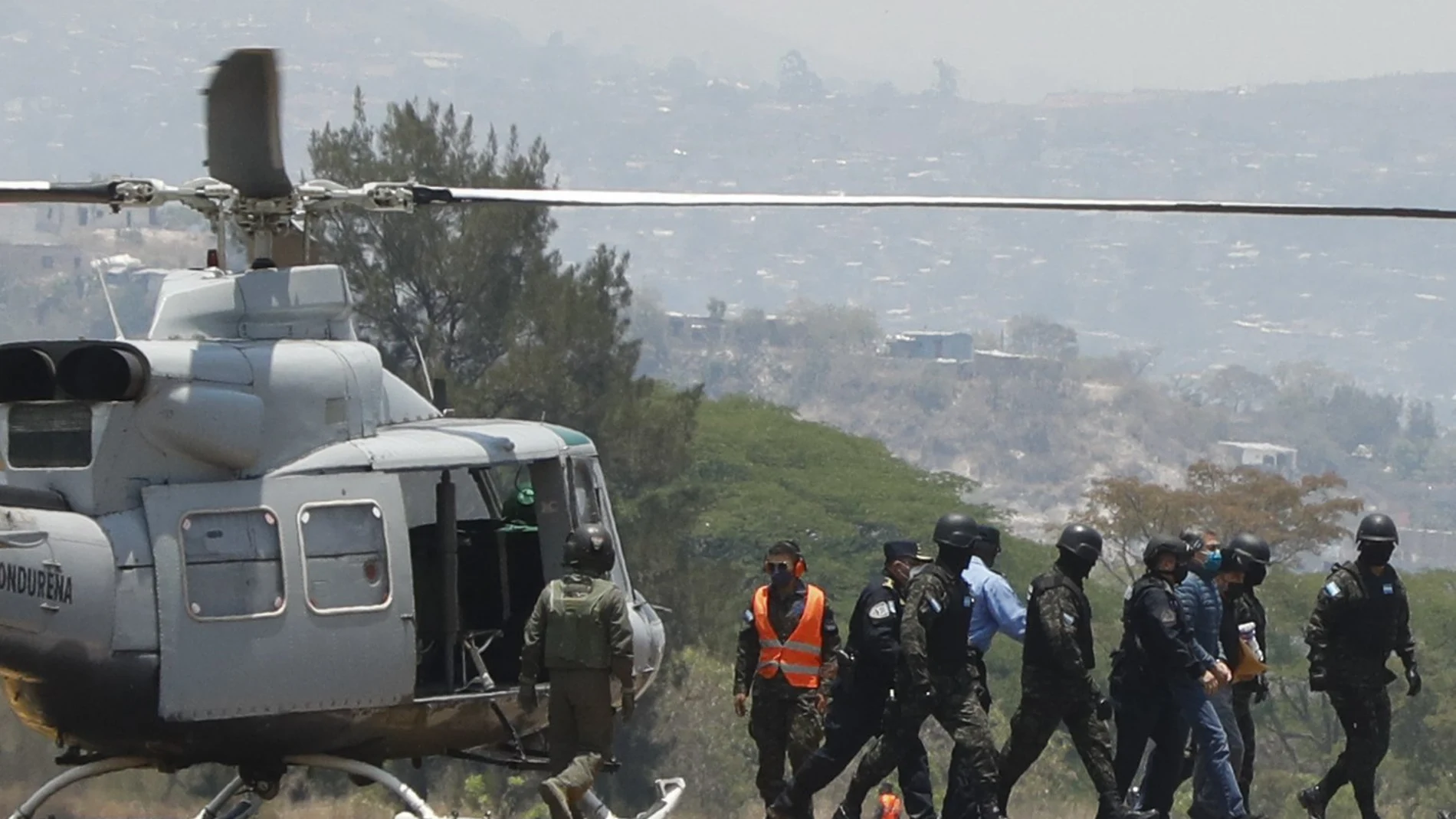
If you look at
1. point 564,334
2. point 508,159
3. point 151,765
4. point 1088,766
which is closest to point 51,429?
point 151,765

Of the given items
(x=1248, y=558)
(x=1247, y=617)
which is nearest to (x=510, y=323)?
(x=1247, y=617)

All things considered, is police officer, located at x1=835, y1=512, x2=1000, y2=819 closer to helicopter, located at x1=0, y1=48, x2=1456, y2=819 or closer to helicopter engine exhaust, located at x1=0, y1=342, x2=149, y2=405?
helicopter, located at x1=0, y1=48, x2=1456, y2=819

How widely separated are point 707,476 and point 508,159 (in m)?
27.8

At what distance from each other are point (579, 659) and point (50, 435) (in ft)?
8.19

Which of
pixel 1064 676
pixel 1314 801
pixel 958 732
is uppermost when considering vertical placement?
pixel 1064 676

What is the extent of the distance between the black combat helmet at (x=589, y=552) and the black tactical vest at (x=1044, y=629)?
2.42 metres

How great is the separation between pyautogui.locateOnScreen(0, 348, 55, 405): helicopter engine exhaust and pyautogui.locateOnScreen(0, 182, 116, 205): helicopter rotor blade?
66cm

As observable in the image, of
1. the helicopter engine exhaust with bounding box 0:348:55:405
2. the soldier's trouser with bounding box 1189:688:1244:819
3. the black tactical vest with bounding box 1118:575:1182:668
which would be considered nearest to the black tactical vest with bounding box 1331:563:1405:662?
the soldier's trouser with bounding box 1189:688:1244:819

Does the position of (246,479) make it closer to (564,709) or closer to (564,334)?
(564,709)

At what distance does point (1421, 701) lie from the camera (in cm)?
4719

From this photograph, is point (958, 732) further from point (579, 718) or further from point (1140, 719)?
point (579, 718)

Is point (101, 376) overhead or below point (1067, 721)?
overhead

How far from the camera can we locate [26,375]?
9.98 metres

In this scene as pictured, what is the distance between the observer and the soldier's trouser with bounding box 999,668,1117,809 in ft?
38.5
